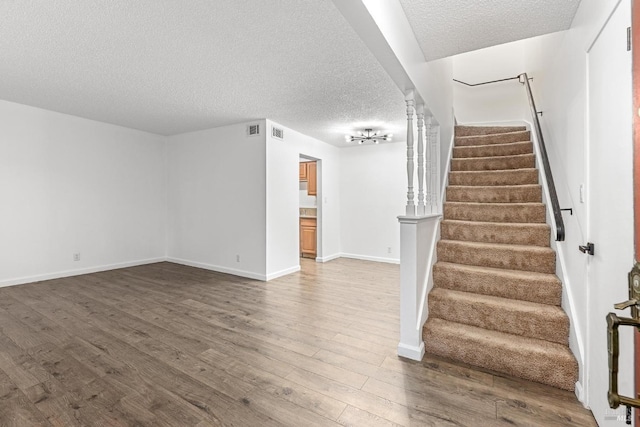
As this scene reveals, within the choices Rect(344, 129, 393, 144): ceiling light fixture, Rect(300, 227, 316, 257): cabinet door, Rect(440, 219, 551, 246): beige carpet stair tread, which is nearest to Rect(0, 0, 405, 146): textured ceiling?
Rect(344, 129, 393, 144): ceiling light fixture

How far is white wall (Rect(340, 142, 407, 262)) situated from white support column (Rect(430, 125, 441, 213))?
253cm

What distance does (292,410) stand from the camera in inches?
66.3

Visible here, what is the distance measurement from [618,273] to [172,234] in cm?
632

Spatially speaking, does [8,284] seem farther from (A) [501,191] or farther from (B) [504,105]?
(B) [504,105]

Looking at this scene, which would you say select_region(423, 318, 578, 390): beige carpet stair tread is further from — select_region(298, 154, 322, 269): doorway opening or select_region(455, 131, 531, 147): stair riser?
select_region(298, 154, 322, 269): doorway opening

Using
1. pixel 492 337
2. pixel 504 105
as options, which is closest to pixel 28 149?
pixel 492 337

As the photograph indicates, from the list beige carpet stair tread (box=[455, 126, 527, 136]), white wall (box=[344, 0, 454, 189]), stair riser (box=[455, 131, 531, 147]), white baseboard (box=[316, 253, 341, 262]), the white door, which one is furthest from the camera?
white baseboard (box=[316, 253, 341, 262])

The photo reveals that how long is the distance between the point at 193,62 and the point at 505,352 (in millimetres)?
3596

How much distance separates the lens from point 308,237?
6387mm

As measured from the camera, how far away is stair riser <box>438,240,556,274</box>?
95.4 inches

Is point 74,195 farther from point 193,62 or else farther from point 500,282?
point 500,282

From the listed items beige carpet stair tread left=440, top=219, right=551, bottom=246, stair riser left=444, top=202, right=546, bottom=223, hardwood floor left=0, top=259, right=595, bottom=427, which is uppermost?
stair riser left=444, top=202, right=546, bottom=223

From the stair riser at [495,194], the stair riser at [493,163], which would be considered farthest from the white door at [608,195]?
the stair riser at [493,163]

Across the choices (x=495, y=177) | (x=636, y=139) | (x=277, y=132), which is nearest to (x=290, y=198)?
(x=277, y=132)
